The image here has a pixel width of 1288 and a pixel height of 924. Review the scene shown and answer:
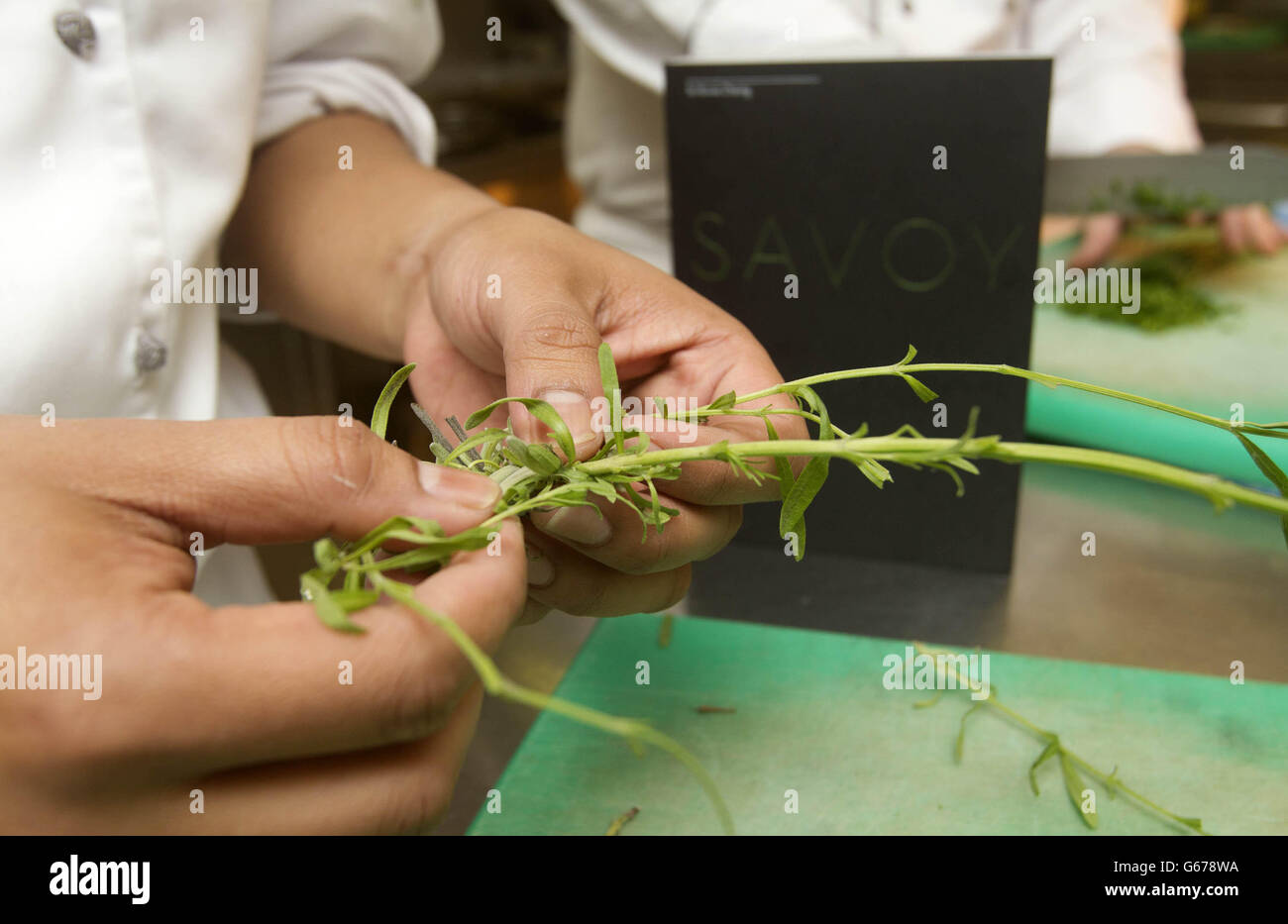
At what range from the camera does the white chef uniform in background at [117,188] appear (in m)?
0.66

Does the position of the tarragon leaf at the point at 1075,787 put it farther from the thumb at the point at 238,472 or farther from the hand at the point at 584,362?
the thumb at the point at 238,472

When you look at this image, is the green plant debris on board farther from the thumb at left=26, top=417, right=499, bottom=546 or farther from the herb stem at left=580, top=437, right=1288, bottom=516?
the thumb at left=26, top=417, right=499, bottom=546

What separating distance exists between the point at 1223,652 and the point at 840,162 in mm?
504

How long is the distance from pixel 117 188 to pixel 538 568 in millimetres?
438

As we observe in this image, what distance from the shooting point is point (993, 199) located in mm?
774

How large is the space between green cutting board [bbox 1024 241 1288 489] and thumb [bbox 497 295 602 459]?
22.5 inches

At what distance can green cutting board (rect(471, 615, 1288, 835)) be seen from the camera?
25.3 inches

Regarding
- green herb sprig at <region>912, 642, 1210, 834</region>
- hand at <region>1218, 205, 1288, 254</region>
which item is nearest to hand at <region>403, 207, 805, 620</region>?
green herb sprig at <region>912, 642, 1210, 834</region>

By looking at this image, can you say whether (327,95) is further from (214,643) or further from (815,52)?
(214,643)

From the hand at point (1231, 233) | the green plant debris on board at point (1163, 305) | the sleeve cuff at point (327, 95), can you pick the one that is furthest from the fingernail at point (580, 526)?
the hand at point (1231, 233)

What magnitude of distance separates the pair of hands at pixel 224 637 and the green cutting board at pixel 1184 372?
0.67 m

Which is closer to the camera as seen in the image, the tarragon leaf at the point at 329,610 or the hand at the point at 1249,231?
the tarragon leaf at the point at 329,610
